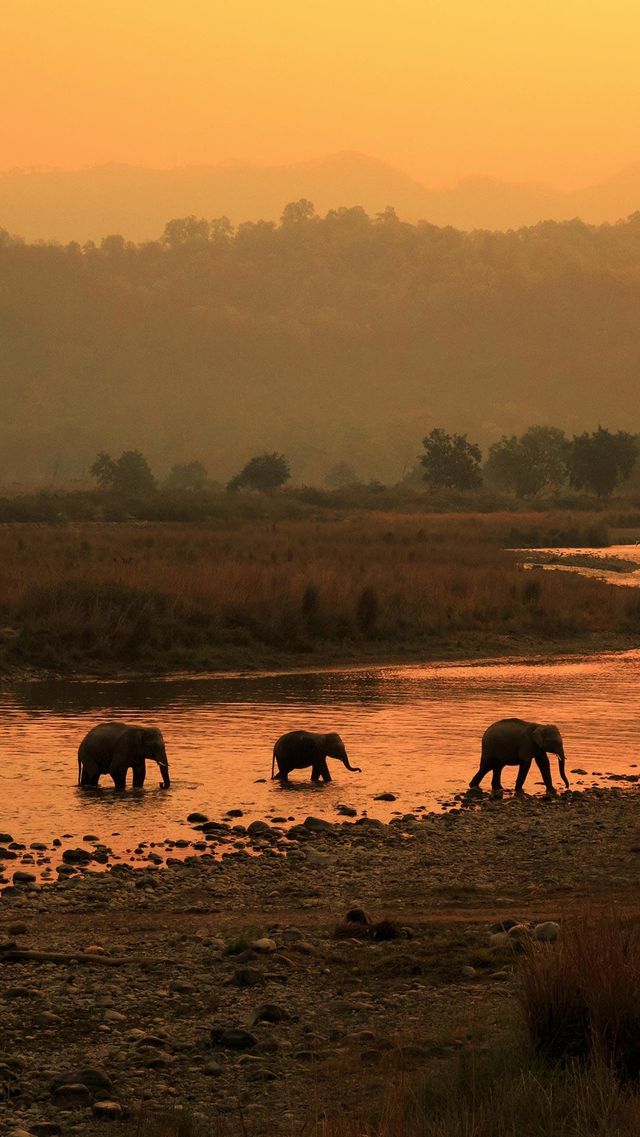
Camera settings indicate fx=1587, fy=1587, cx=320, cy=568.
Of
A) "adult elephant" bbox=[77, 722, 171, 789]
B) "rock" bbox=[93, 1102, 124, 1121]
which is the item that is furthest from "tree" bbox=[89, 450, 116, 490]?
"rock" bbox=[93, 1102, 124, 1121]

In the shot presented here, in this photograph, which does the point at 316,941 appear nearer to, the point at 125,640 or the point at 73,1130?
the point at 73,1130

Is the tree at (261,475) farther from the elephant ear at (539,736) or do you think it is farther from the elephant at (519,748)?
the elephant ear at (539,736)

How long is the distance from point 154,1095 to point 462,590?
33959 mm

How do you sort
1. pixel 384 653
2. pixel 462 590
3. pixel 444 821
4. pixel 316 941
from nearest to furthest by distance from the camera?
pixel 316 941
pixel 444 821
pixel 384 653
pixel 462 590

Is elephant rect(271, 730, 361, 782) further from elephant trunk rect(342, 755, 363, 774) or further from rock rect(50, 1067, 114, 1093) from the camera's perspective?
rock rect(50, 1067, 114, 1093)

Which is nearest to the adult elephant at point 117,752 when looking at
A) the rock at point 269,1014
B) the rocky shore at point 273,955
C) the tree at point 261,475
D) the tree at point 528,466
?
the rocky shore at point 273,955

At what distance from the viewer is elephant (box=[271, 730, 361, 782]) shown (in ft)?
63.5

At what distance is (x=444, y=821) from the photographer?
1669cm

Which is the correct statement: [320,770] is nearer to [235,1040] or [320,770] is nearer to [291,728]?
[291,728]

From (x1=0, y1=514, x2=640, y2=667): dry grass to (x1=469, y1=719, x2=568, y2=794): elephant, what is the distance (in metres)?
14.7

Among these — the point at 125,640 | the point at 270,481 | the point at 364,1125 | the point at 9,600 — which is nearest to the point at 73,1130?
the point at 364,1125

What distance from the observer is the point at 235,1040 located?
367 inches

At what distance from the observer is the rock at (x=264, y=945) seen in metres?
11.4

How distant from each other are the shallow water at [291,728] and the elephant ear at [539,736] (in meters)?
1.08
